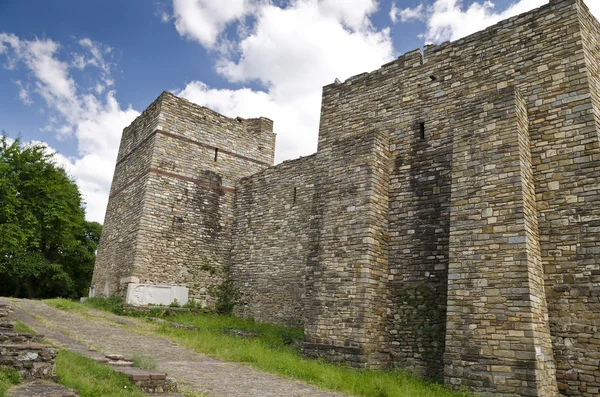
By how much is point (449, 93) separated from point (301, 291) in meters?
7.13

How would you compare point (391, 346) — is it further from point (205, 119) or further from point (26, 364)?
point (205, 119)

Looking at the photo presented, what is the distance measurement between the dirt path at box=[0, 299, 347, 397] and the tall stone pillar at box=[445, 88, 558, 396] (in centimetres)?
245

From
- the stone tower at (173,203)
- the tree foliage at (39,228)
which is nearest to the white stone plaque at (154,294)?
the stone tower at (173,203)

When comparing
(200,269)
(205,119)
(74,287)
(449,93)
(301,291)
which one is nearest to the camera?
(449,93)

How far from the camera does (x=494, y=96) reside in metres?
8.80

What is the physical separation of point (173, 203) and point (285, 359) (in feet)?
28.8

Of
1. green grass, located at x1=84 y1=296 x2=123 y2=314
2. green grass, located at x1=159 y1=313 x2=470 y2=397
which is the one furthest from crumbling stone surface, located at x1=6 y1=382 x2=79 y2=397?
green grass, located at x1=84 y1=296 x2=123 y2=314

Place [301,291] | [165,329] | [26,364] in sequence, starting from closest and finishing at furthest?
[26,364], [165,329], [301,291]

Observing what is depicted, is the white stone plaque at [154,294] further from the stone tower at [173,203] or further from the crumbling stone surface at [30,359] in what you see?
the crumbling stone surface at [30,359]

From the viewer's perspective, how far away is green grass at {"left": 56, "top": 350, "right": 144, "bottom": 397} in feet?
16.5

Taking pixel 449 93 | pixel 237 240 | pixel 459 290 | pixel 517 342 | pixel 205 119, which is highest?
pixel 205 119

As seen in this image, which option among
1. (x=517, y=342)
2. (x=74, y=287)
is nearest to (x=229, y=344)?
(x=517, y=342)

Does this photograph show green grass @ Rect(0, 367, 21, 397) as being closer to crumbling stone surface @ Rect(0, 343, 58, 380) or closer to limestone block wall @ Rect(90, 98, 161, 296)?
crumbling stone surface @ Rect(0, 343, 58, 380)

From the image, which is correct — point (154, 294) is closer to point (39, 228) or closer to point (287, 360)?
point (287, 360)
